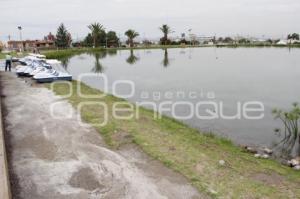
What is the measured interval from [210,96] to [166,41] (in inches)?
2563

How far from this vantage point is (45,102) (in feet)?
37.0

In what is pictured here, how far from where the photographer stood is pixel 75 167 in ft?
18.7

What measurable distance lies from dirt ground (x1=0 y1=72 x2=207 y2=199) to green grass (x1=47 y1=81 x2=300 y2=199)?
0.98 feet

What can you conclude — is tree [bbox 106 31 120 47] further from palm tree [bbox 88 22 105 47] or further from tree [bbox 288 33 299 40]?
tree [bbox 288 33 299 40]

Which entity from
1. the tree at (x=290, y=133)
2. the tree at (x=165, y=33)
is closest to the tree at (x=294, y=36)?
the tree at (x=165, y=33)

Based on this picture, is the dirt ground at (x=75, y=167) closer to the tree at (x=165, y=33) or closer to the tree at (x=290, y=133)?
the tree at (x=290, y=133)

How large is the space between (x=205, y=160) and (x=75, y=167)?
7.99 ft

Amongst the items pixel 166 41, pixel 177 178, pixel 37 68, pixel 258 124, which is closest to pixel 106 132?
pixel 177 178

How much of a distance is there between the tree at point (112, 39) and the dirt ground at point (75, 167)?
205ft

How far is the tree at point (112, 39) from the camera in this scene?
6950cm

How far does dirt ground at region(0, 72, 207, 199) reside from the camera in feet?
15.8

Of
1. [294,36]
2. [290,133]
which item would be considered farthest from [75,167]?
[294,36]

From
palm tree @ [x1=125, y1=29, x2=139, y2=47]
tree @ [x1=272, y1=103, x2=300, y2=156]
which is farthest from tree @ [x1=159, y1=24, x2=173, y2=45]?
tree @ [x1=272, y1=103, x2=300, y2=156]

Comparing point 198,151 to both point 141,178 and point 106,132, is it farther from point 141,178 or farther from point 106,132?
point 106,132
